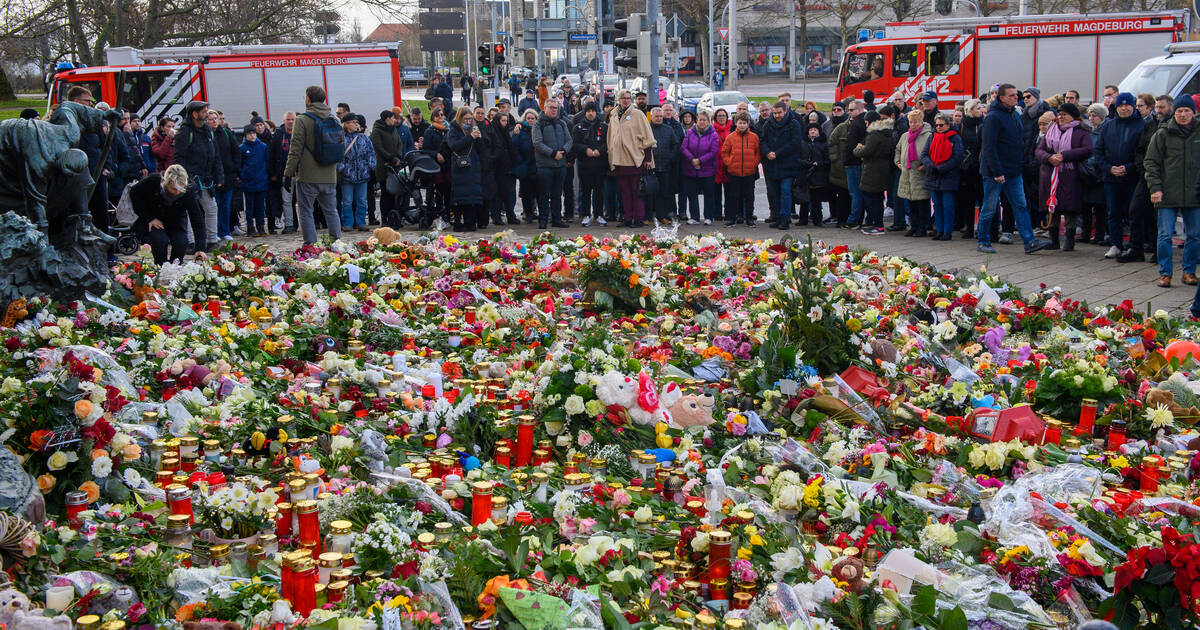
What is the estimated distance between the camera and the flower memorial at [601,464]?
3.82 m

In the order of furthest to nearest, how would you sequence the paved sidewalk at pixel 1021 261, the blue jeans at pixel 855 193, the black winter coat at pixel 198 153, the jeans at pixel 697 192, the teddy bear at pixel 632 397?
the jeans at pixel 697 192 < the blue jeans at pixel 855 193 < the black winter coat at pixel 198 153 < the paved sidewalk at pixel 1021 261 < the teddy bear at pixel 632 397

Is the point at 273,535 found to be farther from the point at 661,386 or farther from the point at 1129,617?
the point at 1129,617

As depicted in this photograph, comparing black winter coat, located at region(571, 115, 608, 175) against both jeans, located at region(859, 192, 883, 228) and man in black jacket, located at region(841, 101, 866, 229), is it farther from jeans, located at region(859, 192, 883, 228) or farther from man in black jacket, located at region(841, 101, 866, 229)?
jeans, located at region(859, 192, 883, 228)

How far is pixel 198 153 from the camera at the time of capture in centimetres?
1445

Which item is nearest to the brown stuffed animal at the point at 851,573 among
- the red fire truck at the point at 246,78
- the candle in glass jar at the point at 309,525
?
the candle in glass jar at the point at 309,525

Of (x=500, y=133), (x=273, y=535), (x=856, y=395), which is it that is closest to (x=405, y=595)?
(x=273, y=535)

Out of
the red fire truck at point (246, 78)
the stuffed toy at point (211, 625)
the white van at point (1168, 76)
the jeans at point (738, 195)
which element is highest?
the red fire truck at point (246, 78)

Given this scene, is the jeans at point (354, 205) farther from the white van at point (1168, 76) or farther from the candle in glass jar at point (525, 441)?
the white van at point (1168, 76)

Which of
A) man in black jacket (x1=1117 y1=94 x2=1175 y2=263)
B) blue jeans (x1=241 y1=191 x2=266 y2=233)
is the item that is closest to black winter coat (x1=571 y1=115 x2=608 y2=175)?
blue jeans (x1=241 y1=191 x2=266 y2=233)

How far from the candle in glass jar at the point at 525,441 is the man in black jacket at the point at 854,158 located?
10.5 meters

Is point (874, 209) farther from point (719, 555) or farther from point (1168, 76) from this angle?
point (719, 555)

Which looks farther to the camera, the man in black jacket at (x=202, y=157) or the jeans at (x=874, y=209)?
the jeans at (x=874, y=209)

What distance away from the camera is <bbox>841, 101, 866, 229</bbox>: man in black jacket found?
15.0m

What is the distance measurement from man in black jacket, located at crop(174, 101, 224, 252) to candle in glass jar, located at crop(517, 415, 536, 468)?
9607 millimetres
